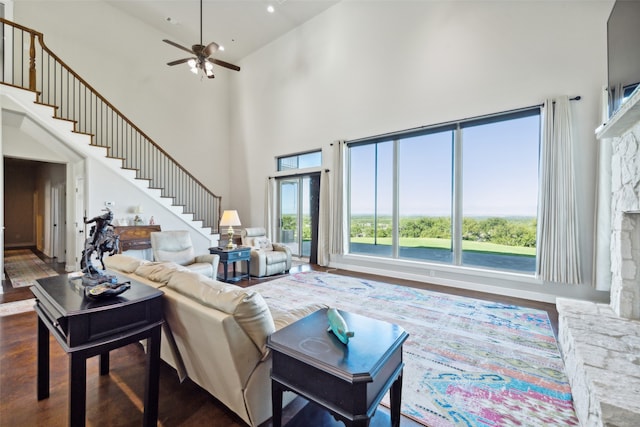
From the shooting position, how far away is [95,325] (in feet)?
4.48

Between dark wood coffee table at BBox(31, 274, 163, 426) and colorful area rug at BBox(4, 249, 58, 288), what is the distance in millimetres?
3820

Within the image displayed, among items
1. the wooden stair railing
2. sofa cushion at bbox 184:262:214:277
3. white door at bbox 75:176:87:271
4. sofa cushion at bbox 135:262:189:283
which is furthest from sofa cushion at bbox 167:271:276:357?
white door at bbox 75:176:87:271

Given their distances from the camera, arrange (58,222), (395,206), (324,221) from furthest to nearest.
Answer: (58,222), (324,221), (395,206)

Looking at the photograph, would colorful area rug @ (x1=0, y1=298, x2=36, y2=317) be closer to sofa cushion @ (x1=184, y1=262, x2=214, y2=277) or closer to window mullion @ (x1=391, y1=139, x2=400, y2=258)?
sofa cushion @ (x1=184, y1=262, x2=214, y2=277)

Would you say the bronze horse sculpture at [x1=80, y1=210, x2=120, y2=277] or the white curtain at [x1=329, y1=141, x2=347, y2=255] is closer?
the bronze horse sculpture at [x1=80, y1=210, x2=120, y2=277]

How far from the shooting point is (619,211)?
100.0 inches

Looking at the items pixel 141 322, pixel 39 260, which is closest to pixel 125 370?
pixel 141 322

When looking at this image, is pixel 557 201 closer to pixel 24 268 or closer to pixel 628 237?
pixel 628 237

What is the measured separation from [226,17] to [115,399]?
7.89 meters

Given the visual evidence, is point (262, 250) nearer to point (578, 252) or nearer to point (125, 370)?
point (125, 370)

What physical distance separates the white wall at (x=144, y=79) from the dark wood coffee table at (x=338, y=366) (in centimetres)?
797

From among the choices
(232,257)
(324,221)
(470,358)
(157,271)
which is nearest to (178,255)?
(232,257)

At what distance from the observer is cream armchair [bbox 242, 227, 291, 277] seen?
5203 millimetres

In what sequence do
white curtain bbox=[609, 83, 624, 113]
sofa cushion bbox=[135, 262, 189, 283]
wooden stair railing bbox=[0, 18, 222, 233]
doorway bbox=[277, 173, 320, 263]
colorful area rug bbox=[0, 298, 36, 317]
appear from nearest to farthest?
sofa cushion bbox=[135, 262, 189, 283]
white curtain bbox=[609, 83, 624, 113]
colorful area rug bbox=[0, 298, 36, 317]
wooden stair railing bbox=[0, 18, 222, 233]
doorway bbox=[277, 173, 320, 263]
